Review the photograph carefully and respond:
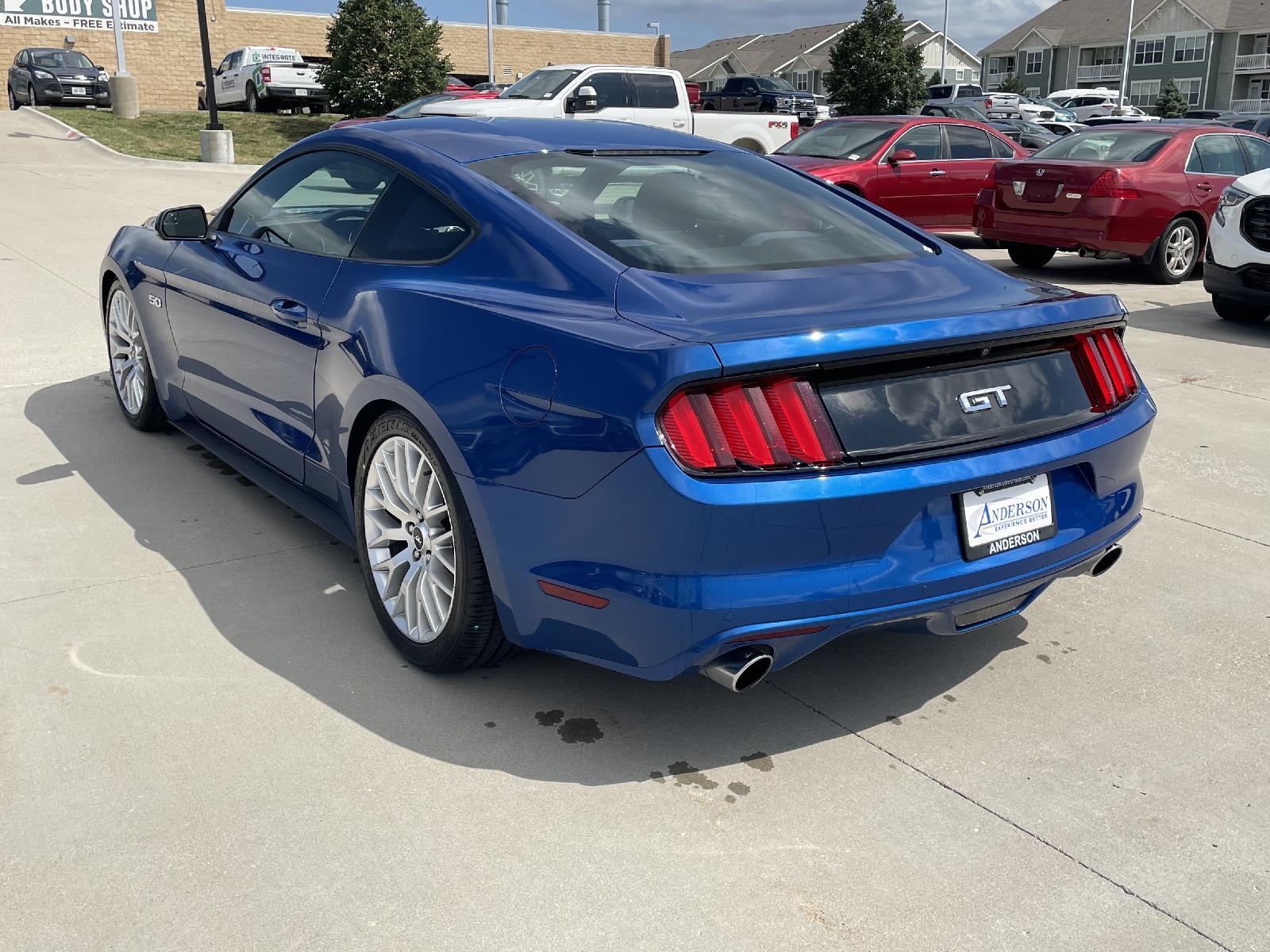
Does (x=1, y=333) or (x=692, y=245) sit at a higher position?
(x=692, y=245)

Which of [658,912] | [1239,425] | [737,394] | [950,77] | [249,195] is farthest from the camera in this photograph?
[950,77]

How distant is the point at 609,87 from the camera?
18016mm

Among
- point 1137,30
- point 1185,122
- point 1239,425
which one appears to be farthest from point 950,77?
point 1239,425

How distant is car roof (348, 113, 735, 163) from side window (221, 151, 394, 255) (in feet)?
0.49

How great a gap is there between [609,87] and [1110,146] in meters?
8.38

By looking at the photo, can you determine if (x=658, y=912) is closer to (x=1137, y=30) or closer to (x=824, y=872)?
(x=824, y=872)

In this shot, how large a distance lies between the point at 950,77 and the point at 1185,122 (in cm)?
8611

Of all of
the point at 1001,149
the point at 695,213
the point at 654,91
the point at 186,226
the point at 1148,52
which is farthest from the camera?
the point at 1148,52

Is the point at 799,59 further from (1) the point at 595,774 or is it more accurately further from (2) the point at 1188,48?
(1) the point at 595,774

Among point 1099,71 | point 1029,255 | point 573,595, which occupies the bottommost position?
point 1029,255

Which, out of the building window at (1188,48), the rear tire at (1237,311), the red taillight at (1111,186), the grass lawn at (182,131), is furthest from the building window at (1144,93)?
the rear tire at (1237,311)

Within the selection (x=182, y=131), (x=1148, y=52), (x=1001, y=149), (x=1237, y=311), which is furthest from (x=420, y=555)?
(x=1148, y=52)

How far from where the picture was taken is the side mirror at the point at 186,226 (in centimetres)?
472

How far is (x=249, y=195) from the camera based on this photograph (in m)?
4.75
